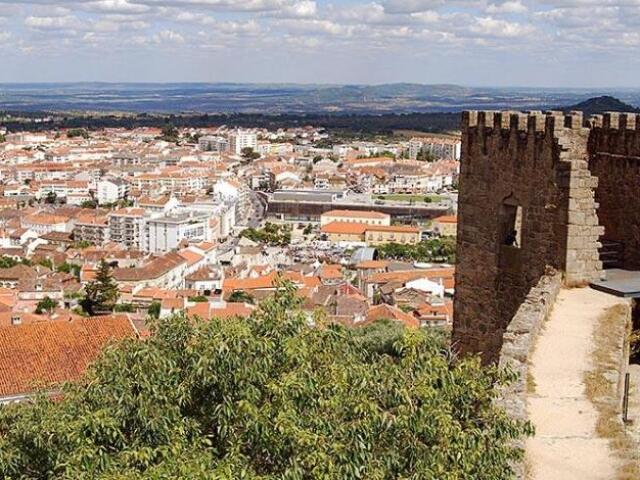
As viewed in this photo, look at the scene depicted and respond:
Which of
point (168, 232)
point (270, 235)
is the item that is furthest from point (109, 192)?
point (270, 235)

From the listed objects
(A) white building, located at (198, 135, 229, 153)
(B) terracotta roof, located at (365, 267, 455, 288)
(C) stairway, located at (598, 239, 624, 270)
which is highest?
(C) stairway, located at (598, 239, 624, 270)

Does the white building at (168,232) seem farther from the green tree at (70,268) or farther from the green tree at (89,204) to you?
the green tree at (89,204)

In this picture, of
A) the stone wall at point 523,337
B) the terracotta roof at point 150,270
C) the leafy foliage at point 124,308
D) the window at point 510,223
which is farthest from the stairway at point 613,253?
the terracotta roof at point 150,270

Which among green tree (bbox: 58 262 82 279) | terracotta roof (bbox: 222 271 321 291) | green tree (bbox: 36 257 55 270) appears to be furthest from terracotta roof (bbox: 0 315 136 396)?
green tree (bbox: 36 257 55 270)

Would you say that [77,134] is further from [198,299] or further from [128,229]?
[198,299]

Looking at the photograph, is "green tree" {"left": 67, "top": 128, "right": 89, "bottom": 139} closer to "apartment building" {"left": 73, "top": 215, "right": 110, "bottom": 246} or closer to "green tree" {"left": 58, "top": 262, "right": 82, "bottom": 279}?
"apartment building" {"left": 73, "top": 215, "right": 110, "bottom": 246}

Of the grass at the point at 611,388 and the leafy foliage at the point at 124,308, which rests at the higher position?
the grass at the point at 611,388

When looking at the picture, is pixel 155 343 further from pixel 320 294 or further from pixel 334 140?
pixel 334 140
